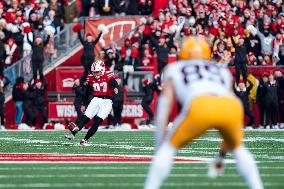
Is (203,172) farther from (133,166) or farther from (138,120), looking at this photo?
(138,120)

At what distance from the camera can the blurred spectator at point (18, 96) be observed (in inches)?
1104

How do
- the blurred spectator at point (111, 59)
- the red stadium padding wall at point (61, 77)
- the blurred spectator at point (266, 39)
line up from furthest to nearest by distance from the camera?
the blurred spectator at point (266, 39) < the blurred spectator at point (111, 59) < the red stadium padding wall at point (61, 77)

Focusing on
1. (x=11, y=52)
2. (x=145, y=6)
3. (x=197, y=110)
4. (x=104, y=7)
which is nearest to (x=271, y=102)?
(x=145, y=6)

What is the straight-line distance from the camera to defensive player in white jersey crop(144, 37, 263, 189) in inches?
347

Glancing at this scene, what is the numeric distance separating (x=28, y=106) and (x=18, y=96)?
46cm

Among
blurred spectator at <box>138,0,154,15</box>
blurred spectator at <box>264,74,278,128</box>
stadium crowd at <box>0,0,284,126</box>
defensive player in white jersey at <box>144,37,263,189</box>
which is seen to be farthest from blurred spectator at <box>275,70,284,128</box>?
defensive player in white jersey at <box>144,37,263,189</box>

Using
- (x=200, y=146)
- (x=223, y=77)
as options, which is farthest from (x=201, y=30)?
(x=223, y=77)

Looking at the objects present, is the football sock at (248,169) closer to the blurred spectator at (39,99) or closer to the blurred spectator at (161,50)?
the blurred spectator at (161,50)

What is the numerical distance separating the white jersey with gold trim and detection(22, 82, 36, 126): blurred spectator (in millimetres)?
18838

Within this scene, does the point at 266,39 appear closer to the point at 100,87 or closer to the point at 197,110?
the point at 100,87

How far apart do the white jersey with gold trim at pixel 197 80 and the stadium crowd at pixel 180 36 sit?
18023mm

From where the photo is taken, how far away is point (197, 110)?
8812 mm

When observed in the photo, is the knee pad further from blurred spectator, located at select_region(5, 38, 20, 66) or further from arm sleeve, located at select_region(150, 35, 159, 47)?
blurred spectator, located at select_region(5, 38, 20, 66)

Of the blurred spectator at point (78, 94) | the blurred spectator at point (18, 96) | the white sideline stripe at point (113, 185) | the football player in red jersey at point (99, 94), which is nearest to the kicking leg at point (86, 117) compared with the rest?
the football player in red jersey at point (99, 94)
